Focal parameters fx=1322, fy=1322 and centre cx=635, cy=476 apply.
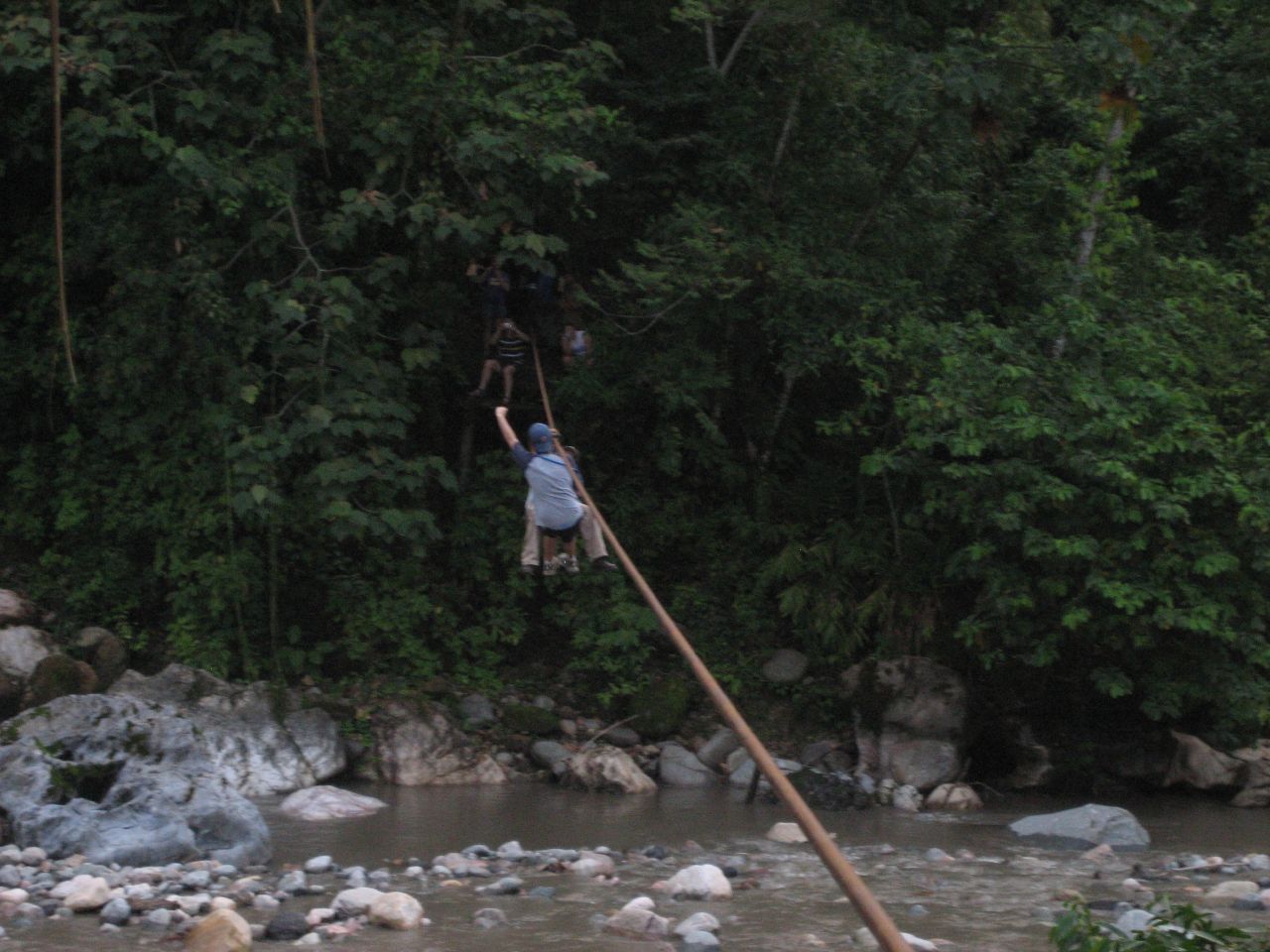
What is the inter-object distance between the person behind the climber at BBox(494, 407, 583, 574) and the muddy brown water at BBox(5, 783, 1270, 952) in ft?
6.16

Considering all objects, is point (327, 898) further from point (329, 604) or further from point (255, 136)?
point (255, 136)

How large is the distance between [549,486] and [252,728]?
322 centimetres

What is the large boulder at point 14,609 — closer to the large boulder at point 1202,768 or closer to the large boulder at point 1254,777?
the large boulder at point 1202,768

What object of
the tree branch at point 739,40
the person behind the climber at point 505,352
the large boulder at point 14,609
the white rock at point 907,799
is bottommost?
the white rock at point 907,799

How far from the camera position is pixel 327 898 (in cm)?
641

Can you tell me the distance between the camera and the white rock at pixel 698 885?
21.9 feet

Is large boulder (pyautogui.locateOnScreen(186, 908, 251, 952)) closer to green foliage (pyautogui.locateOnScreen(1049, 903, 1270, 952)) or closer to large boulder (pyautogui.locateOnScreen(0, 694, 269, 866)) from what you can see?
large boulder (pyautogui.locateOnScreen(0, 694, 269, 866))

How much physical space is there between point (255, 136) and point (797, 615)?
572 centimetres

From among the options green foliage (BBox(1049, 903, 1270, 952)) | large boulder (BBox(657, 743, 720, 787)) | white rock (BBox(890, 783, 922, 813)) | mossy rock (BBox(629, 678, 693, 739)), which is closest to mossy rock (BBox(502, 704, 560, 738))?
mossy rock (BBox(629, 678, 693, 739))

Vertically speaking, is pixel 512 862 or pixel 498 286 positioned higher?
pixel 498 286

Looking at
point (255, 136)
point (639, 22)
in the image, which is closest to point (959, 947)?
point (255, 136)

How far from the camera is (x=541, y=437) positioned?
26.3 ft

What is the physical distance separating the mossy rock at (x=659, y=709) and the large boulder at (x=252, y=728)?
2.44 metres

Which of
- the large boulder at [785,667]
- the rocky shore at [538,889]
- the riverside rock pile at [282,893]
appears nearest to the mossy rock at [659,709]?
the large boulder at [785,667]
